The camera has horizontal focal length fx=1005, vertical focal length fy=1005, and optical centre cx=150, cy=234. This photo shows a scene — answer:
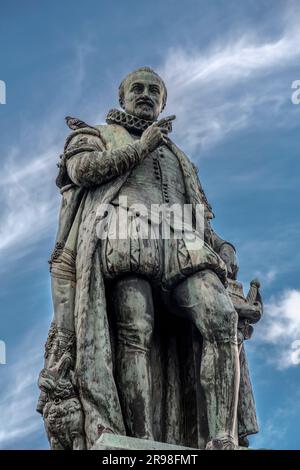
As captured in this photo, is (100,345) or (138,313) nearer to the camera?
(100,345)

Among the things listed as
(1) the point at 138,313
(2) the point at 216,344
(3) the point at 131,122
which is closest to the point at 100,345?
(1) the point at 138,313

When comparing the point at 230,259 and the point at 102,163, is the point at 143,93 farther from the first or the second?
the point at 230,259

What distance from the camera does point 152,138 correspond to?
38.4 ft

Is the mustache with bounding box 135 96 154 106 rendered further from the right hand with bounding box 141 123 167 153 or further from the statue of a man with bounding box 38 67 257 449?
the right hand with bounding box 141 123 167 153

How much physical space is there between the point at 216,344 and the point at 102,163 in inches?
97.6

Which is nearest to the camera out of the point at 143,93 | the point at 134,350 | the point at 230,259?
the point at 134,350

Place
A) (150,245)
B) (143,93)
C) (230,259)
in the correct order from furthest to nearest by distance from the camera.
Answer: (143,93), (230,259), (150,245)

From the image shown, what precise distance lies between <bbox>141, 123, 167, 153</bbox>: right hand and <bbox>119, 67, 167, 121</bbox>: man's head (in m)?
0.80

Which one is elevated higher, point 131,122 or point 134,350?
point 131,122

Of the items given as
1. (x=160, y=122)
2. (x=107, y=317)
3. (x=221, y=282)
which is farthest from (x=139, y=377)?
(x=160, y=122)

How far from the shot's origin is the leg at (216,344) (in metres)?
10.4

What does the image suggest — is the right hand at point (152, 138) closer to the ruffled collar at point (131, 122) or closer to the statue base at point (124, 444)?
the ruffled collar at point (131, 122)
